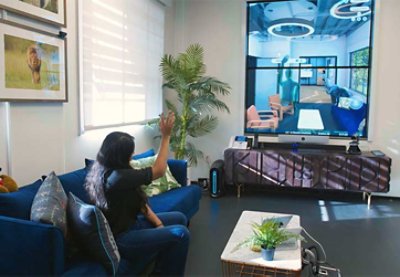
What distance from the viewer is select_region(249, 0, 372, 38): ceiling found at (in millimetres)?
4941

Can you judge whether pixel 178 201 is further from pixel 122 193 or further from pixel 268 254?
pixel 268 254

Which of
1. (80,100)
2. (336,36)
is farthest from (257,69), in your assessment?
(80,100)

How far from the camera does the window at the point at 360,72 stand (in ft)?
16.1

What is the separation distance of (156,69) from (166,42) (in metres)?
0.62

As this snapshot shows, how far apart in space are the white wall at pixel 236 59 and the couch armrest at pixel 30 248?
3.86m

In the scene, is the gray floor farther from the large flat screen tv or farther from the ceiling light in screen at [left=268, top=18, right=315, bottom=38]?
the ceiling light in screen at [left=268, top=18, right=315, bottom=38]

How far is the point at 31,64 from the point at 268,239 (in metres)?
2.11

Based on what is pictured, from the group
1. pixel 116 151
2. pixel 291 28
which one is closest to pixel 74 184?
pixel 116 151

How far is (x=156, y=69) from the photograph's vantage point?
501 centimetres

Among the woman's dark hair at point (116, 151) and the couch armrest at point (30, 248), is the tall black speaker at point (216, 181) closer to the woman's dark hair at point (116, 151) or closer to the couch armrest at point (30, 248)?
the woman's dark hair at point (116, 151)

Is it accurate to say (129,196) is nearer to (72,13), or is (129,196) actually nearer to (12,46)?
(12,46)

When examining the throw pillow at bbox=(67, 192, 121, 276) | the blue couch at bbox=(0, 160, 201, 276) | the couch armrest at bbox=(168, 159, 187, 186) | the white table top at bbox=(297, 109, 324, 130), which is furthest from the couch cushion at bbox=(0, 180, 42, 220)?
the white table top at bbox=(297, 109, 324, 130)

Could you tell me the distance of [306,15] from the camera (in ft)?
16.7

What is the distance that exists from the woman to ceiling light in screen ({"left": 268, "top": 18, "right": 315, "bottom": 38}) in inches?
146
